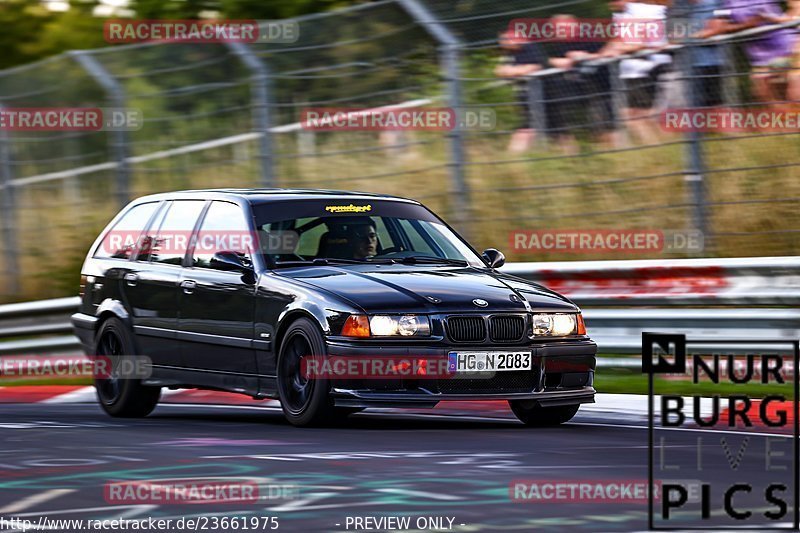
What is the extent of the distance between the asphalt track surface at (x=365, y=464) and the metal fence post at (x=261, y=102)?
227 inches

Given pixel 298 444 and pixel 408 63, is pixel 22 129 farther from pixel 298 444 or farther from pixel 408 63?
pixel 298 444

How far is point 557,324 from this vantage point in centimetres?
1059

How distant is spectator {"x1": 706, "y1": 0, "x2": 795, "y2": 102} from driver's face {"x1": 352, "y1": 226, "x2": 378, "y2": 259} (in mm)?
3980

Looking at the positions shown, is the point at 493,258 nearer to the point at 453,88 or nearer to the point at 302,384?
the point at 302,384

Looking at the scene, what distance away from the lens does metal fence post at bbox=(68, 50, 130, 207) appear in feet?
59.3

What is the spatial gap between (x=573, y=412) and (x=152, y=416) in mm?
3251

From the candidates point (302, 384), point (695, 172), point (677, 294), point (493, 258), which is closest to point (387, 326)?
point (302, 384)

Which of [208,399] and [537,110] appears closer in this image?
[208,399]

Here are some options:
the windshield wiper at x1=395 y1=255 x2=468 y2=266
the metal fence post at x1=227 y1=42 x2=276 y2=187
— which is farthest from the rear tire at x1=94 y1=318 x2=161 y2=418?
the metal fence post at x1=227 y1=42 x2=276 y2=187

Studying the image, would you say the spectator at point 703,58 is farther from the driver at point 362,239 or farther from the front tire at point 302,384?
the front tire at point 302,384

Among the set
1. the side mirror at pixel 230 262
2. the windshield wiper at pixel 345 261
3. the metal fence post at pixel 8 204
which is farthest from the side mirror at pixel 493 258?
the metal fence post at pixel 8 204

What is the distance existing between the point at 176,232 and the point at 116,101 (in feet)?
20.3

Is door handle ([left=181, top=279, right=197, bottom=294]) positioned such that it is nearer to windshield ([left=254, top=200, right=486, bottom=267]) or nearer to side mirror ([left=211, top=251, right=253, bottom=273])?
side mirror ([left=211, top=251, right=253, bottom=273])

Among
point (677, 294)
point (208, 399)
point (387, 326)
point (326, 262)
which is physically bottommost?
point (208, 399)
